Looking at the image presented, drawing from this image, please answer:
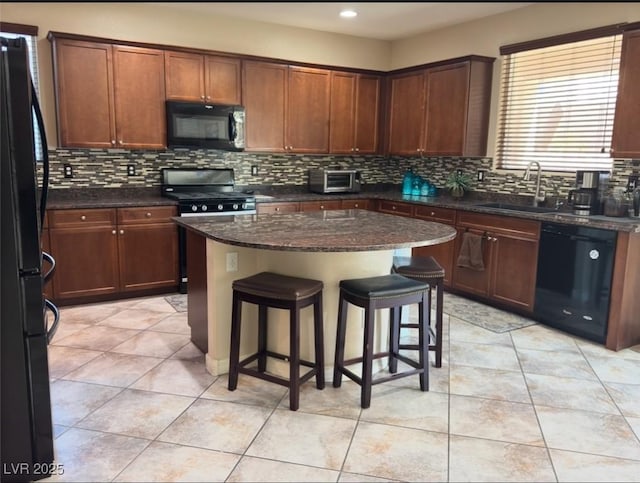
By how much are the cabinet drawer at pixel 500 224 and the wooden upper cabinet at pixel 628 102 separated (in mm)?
796

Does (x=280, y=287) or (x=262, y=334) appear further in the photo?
(x=262, y=334)

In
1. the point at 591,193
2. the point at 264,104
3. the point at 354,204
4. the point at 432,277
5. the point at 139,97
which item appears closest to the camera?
the point at 432,277

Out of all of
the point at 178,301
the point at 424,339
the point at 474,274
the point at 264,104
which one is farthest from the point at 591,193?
the point at 178,301

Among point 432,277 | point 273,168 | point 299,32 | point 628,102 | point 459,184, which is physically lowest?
point 432,277

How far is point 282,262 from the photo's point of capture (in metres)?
2.92

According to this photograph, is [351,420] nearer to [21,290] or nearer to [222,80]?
[21,290]

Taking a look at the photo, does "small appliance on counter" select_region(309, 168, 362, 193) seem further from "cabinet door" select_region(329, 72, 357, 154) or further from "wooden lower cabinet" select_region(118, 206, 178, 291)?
"wooden lower cabinet" select_region(118, 206, 178, 291)

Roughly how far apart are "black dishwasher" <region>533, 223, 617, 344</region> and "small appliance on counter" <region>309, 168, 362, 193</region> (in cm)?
236

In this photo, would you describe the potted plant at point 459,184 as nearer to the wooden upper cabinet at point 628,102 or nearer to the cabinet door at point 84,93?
the wooden upper cabinet at point 628,102

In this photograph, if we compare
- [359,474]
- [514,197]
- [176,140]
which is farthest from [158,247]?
[514,197]

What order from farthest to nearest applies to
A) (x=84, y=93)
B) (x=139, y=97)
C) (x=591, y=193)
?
(x=139, y=97) → (x=84, y=93) → (x=591, y=193)

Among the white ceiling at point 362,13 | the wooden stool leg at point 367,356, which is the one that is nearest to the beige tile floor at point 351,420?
the wooden stool leg at point 367,356

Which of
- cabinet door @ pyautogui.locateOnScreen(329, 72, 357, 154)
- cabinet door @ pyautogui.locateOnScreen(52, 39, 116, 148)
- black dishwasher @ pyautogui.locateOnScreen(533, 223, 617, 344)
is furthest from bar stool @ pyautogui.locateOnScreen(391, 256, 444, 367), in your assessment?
cabinet door @ pyautogui.locateOnScreen(52, 39, 116, 148)

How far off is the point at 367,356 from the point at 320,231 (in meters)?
0.74
